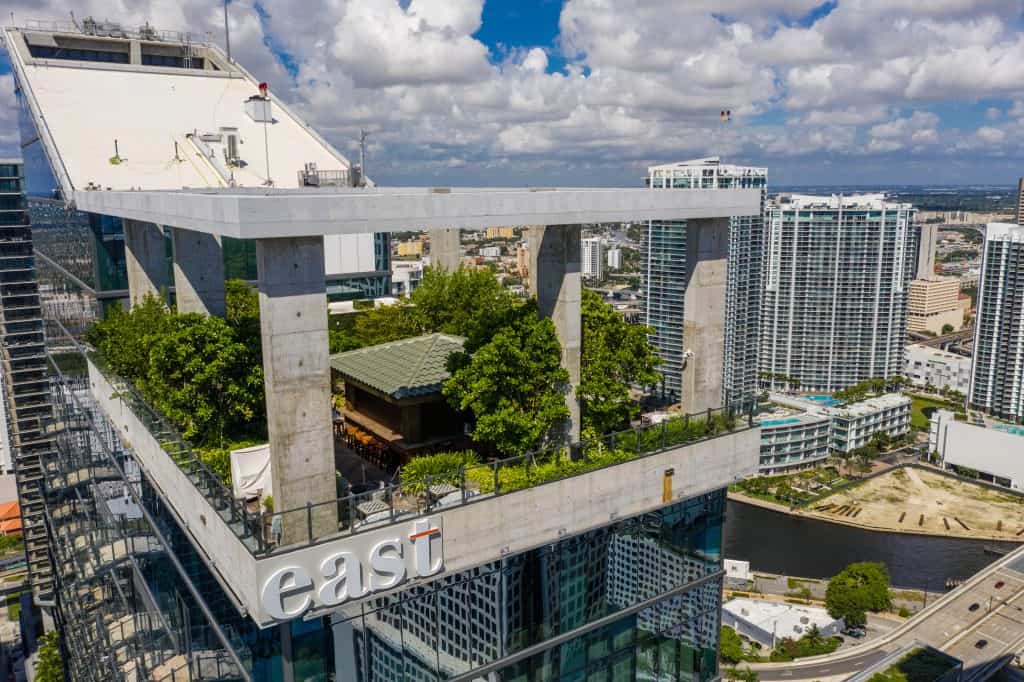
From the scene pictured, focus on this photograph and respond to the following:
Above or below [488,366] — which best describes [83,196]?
above

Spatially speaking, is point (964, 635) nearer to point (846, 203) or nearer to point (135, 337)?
point (135, 337)

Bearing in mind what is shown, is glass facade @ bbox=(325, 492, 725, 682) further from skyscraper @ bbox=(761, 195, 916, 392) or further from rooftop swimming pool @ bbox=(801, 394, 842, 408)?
skyscraper @ bbox=(761, 195, 916, 392)

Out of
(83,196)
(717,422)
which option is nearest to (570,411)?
(717,422)

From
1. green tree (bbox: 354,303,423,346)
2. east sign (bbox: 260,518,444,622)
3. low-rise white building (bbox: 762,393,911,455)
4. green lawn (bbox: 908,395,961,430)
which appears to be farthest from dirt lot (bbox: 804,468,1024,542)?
east sign (bbox: 260,518,444,622)

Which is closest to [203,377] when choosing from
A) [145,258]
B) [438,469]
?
[438,469]

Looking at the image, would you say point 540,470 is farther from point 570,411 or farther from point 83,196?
point 83,196

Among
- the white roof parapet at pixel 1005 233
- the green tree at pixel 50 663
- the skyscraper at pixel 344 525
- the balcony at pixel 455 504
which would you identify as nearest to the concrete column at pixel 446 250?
the skyscraper at pixel 344 525

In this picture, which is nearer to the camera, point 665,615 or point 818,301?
point 665,615
